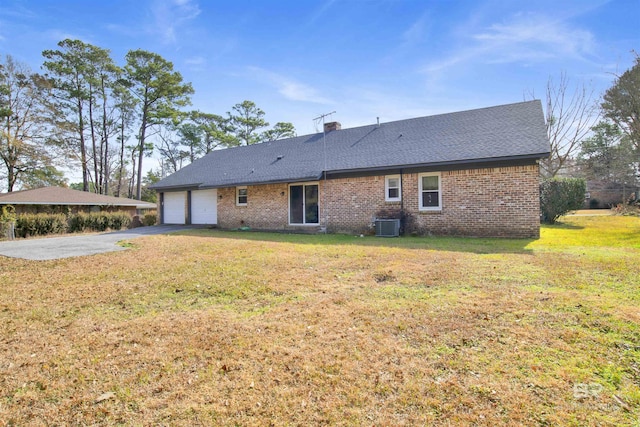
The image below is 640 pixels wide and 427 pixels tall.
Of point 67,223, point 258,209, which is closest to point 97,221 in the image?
point 67,223

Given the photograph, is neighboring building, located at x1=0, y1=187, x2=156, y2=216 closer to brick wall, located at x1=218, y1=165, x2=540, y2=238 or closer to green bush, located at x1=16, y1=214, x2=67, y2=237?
green bush, located at x1=16, y1=214, x2=67, y2=237

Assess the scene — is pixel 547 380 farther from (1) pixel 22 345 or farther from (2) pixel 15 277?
(2) pixel 15 277

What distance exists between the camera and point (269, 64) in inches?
535

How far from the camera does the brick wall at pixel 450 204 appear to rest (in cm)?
1033

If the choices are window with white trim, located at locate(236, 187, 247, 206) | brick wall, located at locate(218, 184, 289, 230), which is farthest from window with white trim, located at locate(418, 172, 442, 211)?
window with white trim, located at locate(236, 187, 247, 206)

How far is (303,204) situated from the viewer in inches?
569

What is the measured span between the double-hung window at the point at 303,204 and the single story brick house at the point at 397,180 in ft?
0.15

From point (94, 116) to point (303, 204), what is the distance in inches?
1058

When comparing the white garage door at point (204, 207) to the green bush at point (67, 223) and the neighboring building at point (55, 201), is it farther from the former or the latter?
the neighboring building at point (55, 201)

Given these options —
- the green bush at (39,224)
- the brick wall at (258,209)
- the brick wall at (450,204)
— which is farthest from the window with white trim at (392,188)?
the green bush at (39,224)

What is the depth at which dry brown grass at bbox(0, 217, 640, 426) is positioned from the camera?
2.25 meters

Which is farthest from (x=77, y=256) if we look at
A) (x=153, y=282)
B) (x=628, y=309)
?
(x=628, y=309)

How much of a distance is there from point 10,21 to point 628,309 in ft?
52.1

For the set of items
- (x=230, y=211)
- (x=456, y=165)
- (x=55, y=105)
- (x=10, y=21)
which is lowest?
(x=230, y=211)
